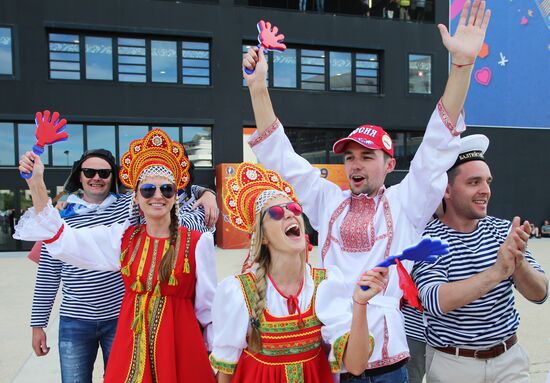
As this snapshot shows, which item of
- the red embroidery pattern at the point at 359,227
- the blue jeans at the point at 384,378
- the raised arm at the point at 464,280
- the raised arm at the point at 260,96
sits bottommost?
the blue jeans at the point at 384,378

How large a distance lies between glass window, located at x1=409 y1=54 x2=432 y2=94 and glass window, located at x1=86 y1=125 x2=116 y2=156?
11123mm

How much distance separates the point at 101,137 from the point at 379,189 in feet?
46.1

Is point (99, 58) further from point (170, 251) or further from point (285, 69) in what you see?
point (170, 251)

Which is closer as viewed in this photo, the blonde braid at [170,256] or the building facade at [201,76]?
the blonde braid at [170,256]

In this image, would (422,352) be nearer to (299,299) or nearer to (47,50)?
(299,299)

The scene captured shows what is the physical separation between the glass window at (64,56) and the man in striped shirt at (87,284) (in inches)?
515

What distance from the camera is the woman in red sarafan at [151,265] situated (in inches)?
89.4

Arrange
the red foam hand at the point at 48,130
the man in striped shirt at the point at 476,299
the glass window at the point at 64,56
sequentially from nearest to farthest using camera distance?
the man in striped shirt at the point at 476,299 < the red foam hand at the point at 48,130 < the glass window at the point at 64,56

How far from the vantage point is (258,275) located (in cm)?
205

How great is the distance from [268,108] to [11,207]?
14.5 m

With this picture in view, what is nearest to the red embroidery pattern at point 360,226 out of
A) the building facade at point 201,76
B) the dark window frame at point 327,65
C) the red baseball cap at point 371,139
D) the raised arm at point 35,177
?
the red baseball cap at point 371,139

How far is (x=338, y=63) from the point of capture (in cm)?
1683

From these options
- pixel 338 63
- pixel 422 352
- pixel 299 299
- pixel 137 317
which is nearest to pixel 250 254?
pixel 299 299

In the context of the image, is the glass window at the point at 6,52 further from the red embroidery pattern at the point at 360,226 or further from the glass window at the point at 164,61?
the red embroidery pattern at the point at 360,226
